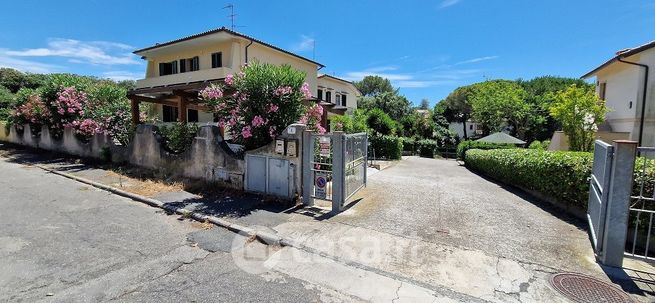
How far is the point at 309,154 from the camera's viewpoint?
7.36m

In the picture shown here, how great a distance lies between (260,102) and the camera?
8.07 meters

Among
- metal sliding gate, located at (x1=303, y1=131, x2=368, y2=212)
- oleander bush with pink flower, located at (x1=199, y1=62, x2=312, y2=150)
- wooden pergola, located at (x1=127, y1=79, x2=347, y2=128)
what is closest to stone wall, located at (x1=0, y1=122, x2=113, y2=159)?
wooden pergola, located at (x1=127, y1=79, x2=347, y2=128)

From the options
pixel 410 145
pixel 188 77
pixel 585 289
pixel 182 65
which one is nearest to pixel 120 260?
pixel 585 289

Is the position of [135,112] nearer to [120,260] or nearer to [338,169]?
[120,260]

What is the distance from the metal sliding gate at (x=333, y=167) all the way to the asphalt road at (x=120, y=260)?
2303 millimetres

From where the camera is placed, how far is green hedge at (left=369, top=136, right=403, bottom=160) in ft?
70.4

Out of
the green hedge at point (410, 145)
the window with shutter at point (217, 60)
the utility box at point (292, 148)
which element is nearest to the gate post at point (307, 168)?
the utility box at point (292, 148)

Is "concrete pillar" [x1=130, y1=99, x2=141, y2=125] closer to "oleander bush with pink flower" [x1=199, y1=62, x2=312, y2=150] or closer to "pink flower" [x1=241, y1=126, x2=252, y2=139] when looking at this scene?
"oleander bush with pink flower" [x1=199, y1=62, x2=312, y2=150]

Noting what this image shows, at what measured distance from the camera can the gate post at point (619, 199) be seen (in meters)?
4.18

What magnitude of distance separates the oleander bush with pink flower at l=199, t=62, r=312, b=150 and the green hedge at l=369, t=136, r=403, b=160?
13.7m

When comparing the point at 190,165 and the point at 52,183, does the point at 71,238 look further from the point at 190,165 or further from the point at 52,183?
the point at 52,183

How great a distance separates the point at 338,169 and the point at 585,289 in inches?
173

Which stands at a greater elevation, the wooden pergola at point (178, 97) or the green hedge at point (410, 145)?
the wooden pergola at point (178, 97)

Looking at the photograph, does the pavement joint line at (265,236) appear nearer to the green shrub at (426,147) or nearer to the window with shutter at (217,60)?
the window with shutter at (217,60)
